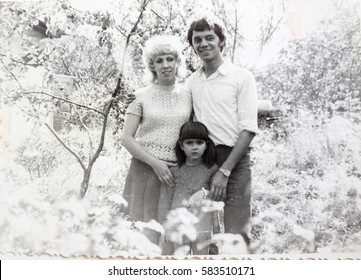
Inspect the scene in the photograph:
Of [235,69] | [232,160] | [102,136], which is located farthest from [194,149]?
[102,136]

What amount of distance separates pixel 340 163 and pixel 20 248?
1648 mm

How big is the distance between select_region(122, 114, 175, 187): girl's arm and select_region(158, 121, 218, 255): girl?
1.3 inches

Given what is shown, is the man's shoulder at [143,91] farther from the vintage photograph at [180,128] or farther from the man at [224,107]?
the man at [224,107]

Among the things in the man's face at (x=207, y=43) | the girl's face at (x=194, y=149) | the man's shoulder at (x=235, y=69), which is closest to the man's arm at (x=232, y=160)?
the girl's face at (x=194, y=149)

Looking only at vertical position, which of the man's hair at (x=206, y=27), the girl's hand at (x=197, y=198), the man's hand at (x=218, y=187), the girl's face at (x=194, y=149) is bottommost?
the girl's hand at (x=197, y=198)

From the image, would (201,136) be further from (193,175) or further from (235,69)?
(235,69)

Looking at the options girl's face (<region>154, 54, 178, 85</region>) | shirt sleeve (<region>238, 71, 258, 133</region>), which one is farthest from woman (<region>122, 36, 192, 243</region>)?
shirt sleeve (<region>238, 71, 258, 133</region>)

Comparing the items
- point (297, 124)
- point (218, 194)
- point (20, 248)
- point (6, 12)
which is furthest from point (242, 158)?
point (6, 12)

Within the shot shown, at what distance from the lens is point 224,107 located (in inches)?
83.1

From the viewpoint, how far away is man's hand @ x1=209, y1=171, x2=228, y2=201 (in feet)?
6.86

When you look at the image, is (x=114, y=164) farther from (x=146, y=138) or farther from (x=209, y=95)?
(x=209, y=95)

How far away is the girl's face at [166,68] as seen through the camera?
2129 mm

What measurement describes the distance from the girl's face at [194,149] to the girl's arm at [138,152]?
104 mm

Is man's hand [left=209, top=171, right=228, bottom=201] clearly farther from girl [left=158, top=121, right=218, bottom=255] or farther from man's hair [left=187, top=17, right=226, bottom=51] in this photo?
man's hair [left=187, top=17, right=226, bottom=51]
